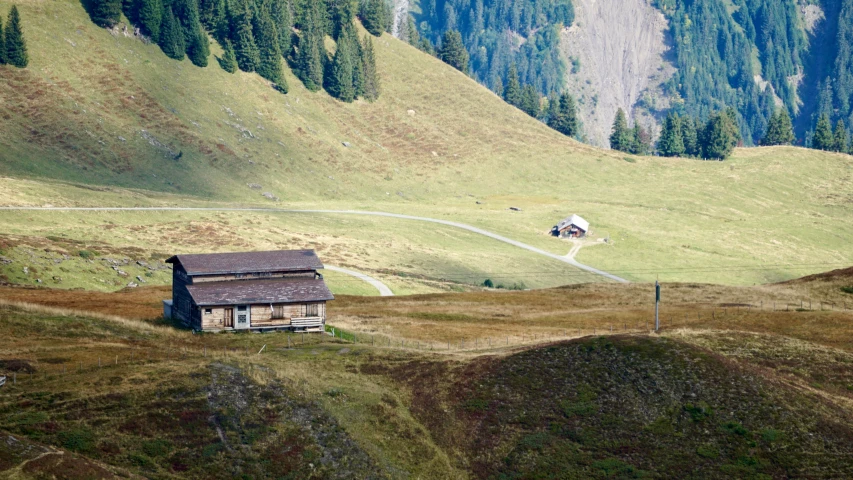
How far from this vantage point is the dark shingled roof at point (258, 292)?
74938mm

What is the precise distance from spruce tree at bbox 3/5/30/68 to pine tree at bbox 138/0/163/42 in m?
28.5

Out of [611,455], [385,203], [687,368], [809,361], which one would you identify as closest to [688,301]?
[809,361]

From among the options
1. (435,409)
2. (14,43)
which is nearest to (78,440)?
(435,409)

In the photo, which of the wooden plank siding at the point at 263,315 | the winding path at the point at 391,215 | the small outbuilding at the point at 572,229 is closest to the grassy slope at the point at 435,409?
the wooden plank siding at the point at 263,315

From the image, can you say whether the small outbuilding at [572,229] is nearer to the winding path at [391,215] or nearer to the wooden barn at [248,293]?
the winding path at [391,215]

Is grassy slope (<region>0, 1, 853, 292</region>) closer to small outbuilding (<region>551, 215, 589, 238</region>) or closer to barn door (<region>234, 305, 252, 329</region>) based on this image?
small outbuilding (<region>551, 215, 589, 238</region>)

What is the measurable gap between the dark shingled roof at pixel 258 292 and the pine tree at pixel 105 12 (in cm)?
12837

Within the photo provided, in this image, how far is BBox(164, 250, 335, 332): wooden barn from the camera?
75.1 m

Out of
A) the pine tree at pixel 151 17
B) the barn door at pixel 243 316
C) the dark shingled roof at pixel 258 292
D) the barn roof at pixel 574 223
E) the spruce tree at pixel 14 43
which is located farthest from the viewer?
the pine tree at pixel 151 17

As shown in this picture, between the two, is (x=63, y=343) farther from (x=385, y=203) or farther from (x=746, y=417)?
(x=385, y=203)

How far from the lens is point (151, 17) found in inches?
7717

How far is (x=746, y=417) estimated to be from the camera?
5438 centimetres

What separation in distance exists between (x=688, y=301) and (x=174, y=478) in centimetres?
6693

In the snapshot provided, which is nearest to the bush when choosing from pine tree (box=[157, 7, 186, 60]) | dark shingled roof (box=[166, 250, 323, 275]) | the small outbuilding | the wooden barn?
the wooden barn
